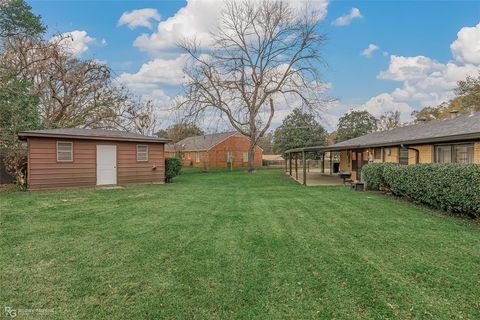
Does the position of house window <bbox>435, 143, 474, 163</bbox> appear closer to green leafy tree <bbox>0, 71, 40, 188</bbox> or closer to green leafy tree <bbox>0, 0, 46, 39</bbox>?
green leafy tree <bbox>0, 71, 40, 188</bbox>

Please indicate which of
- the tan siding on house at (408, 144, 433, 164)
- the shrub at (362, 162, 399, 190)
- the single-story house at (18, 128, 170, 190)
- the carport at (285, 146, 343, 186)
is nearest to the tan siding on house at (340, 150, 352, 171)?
the carport at (285, 146, 343, 186)

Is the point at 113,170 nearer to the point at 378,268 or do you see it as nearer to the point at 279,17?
the point at 378,268

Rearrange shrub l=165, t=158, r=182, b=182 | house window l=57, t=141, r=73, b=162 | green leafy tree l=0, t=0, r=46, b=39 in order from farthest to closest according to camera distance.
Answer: shrub l=165, t=158, r=182, b=182 < green leafy tree l=0, t=0, r=46, b=39 < house window l=57, t=141, r=73, b=162

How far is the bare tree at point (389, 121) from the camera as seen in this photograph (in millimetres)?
39219

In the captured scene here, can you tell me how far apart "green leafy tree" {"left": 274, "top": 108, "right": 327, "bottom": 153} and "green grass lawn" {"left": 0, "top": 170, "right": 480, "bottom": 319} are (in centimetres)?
3098

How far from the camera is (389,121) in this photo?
39750mm

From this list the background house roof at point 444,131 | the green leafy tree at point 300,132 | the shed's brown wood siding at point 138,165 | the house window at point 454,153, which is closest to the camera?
the background house roof at point 444,131

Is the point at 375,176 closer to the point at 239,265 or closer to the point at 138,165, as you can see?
the point at 239,265

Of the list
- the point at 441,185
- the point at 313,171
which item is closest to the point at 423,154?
the point at 441,185

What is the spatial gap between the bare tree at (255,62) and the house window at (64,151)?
11691 millimetres

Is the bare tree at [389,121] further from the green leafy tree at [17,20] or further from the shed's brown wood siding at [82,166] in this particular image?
the green leafy tree at [17,20]

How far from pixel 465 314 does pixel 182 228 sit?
14.6ft

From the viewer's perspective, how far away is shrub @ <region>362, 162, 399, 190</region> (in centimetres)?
1116

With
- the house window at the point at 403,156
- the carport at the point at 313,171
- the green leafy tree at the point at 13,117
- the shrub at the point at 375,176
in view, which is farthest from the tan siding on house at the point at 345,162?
the green leafy tree at the point at 13,117
